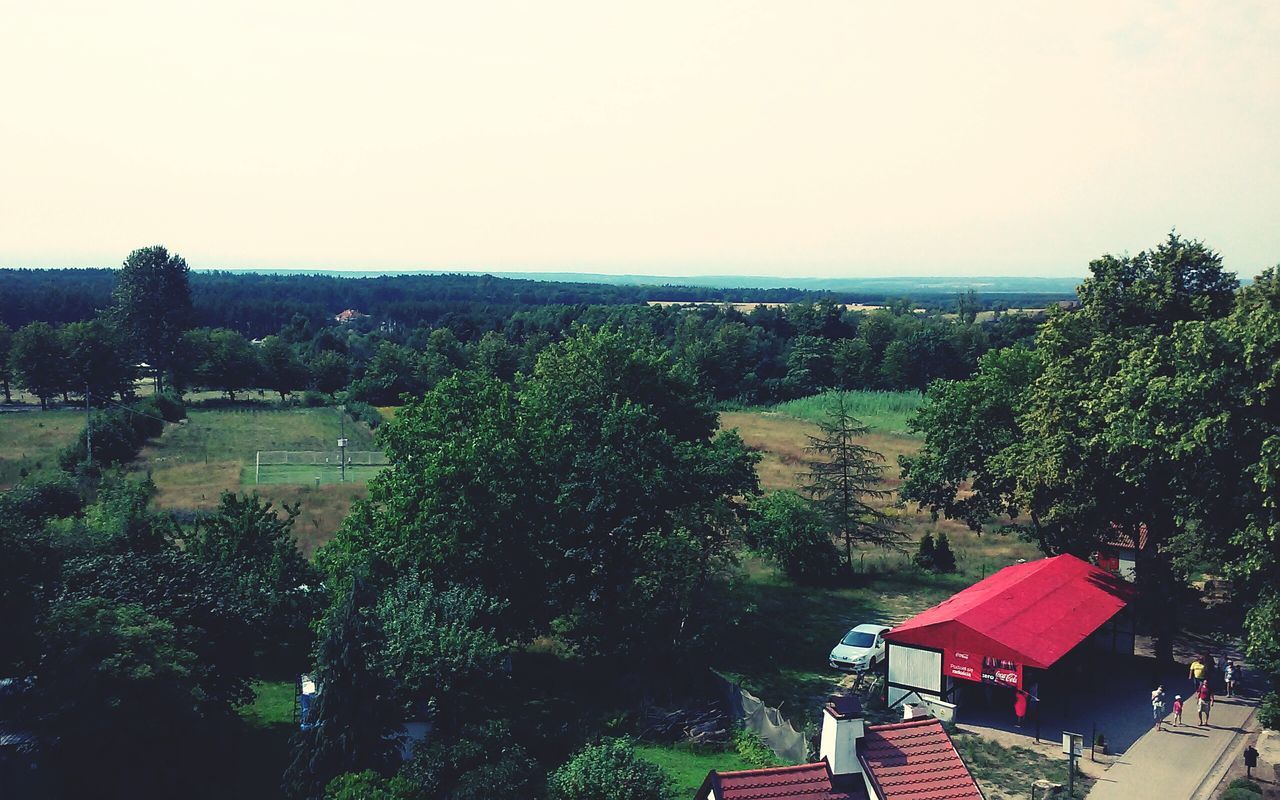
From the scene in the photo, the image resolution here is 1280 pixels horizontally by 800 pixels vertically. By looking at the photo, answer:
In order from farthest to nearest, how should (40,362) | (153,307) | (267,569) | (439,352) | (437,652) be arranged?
1. (439,352)
2. (153,307)
3. (40,362)
4. (267,569)
5. (437,652)

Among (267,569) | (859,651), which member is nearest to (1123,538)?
(859,651)

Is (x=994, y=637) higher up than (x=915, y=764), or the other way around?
(x=915, y=764)

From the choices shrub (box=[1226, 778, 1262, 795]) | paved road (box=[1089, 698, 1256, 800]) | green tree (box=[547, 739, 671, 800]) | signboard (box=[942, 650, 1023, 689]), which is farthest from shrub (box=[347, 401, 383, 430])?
shrub (box=[1226, 778, 1262, 795])

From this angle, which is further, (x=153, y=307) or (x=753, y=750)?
(x=153, y=307)

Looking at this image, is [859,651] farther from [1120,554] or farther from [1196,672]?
[1120,554]

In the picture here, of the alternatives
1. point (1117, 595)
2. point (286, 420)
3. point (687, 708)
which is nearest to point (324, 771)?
point (687, 708)

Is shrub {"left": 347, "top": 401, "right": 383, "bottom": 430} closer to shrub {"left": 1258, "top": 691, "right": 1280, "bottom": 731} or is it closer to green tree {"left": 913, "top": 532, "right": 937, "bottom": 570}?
green tree {"left": 913, "top": 532, "right": 937, "bottom": 570}

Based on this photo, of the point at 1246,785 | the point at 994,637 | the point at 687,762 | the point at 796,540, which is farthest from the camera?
the point at 796,540
